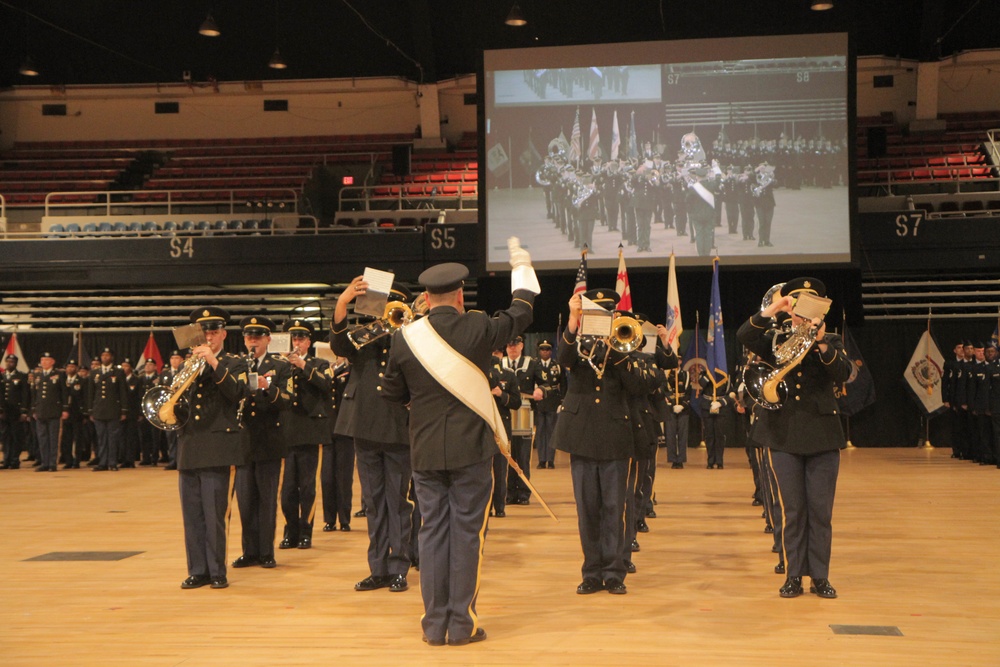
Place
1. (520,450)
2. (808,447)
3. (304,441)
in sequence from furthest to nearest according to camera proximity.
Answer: (520,450) → (304,441) → (808,447)

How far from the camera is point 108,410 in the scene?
15.3 m

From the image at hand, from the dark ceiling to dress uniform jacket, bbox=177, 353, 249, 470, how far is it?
52.2 ft

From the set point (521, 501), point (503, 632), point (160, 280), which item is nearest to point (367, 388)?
point (503, 632)

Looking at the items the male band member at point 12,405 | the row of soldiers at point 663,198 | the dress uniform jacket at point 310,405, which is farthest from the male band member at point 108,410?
the dress uniform jacket at point 310,405

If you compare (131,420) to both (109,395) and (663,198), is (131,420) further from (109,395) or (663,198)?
(663,198)

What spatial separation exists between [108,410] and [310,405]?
8.73m

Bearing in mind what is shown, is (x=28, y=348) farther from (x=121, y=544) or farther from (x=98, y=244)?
(x=121, y=544)

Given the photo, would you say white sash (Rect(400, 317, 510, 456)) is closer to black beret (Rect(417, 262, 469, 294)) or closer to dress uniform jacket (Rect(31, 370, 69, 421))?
black beret (Rect(417, 262, 469, 294))

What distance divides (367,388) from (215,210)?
53.2ft

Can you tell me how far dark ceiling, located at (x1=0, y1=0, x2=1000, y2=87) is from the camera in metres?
21.6

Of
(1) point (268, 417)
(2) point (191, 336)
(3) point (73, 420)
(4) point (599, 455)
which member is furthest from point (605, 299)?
(3) point (73, 420)

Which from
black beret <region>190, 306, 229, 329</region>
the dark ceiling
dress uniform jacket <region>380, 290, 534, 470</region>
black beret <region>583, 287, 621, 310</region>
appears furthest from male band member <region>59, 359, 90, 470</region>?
dress uniform jacket <region>380, 290, 534, 470</region>

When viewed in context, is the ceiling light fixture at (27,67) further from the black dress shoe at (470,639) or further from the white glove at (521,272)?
the black dress shoe at (470,639)

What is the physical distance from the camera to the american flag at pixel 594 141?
15914 mm
